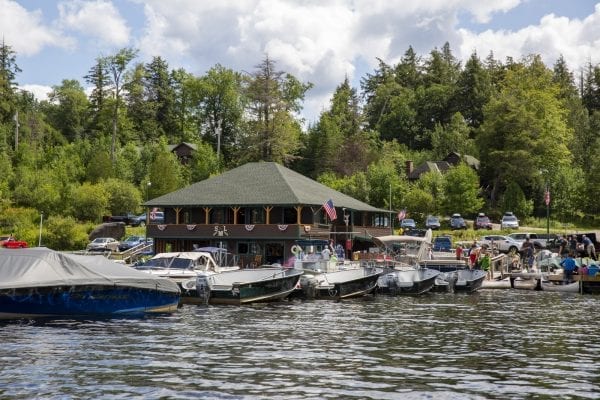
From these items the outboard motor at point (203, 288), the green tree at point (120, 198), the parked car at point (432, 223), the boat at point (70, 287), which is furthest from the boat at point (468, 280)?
the green tree at point (120, 198)

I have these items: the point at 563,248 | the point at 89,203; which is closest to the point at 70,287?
the point at 563,248

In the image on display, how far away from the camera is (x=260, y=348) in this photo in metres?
21.7

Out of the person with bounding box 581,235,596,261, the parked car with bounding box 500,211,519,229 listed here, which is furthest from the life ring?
the parked car with bounding box 500,211,519,229

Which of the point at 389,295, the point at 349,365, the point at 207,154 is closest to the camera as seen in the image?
the point at 349,365

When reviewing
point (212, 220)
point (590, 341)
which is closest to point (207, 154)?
point (212, 220)

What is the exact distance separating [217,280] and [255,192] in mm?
24114

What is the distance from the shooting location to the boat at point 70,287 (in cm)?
2723

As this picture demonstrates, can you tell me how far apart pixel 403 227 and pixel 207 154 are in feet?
111

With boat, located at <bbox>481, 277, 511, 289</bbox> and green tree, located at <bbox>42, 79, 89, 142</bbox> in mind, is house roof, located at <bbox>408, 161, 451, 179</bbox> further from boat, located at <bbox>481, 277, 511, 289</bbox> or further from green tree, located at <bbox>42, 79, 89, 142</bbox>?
green tree, located at <bbox>42, 79, 89, 142</bbox>

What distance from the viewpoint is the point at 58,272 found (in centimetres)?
2794

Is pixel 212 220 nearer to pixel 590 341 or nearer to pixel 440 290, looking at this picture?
pixel 440 290

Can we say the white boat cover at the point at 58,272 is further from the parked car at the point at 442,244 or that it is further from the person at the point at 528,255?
the parked car at the point at 442,244

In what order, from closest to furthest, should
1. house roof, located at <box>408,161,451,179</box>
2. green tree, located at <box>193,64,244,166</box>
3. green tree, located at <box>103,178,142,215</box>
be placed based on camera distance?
green tree, located at <box>103,178,142,215</box>, house roof, located at <box>408,161,451,179</box>, green tree, located at <box>193,64,244,166</box>

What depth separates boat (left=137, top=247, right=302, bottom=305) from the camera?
114ft
